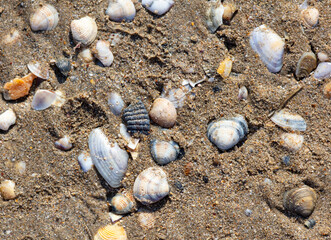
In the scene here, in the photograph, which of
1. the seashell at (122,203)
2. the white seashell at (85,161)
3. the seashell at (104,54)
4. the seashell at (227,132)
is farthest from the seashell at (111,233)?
the seashell at (104,54)

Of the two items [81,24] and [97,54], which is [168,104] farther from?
[81,24]

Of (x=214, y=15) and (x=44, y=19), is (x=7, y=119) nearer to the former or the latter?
(x=44, y=19)

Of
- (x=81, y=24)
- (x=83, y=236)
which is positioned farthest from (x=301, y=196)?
(x=81, y=24)

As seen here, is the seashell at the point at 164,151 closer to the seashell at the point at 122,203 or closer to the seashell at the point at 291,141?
the seashell at the point at 122,203

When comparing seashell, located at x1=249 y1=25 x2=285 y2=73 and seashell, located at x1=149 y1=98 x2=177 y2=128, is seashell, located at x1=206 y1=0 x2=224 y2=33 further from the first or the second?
seashell, located at x1=149 y1=98 x2=177 y2=128

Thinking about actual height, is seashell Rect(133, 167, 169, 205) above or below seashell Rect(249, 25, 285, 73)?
below

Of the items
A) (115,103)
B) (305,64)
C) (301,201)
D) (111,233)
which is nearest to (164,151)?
(115,103)

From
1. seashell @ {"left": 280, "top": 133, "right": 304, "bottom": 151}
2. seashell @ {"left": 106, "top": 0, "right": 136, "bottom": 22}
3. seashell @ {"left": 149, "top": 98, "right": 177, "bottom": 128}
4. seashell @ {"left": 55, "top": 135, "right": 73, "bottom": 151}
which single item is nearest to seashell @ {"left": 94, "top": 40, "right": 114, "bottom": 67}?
seashell @ {"left": 106, "top": 0, "right": 136, "bottom": 22}
